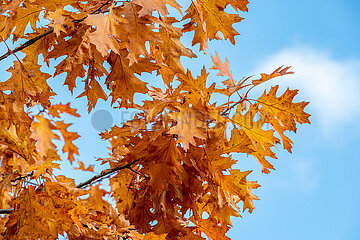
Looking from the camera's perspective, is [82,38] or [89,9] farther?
[82,38]

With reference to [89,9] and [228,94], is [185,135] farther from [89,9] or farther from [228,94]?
[89,9]

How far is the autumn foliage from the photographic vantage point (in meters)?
1.36

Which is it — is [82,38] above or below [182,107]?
above

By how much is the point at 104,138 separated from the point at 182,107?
0.58 metres

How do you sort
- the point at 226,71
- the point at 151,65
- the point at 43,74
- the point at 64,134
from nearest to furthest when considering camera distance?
the point at 151,65
the point at 43,74
the point at 226,71
the point at 64,134

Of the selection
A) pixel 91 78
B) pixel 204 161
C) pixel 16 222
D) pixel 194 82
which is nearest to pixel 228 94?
pixel 194 82

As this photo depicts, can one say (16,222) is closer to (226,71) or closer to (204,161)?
(204,161)

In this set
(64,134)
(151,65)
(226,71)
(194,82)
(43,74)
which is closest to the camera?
(194,82)

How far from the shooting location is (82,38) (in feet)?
4.78

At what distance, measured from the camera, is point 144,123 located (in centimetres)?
148

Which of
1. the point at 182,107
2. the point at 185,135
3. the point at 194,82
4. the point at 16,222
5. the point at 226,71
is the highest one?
the point at 226,71

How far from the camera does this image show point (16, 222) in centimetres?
150

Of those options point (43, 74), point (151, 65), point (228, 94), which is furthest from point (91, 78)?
point (228, 94)

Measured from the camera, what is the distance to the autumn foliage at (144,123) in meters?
1.36
